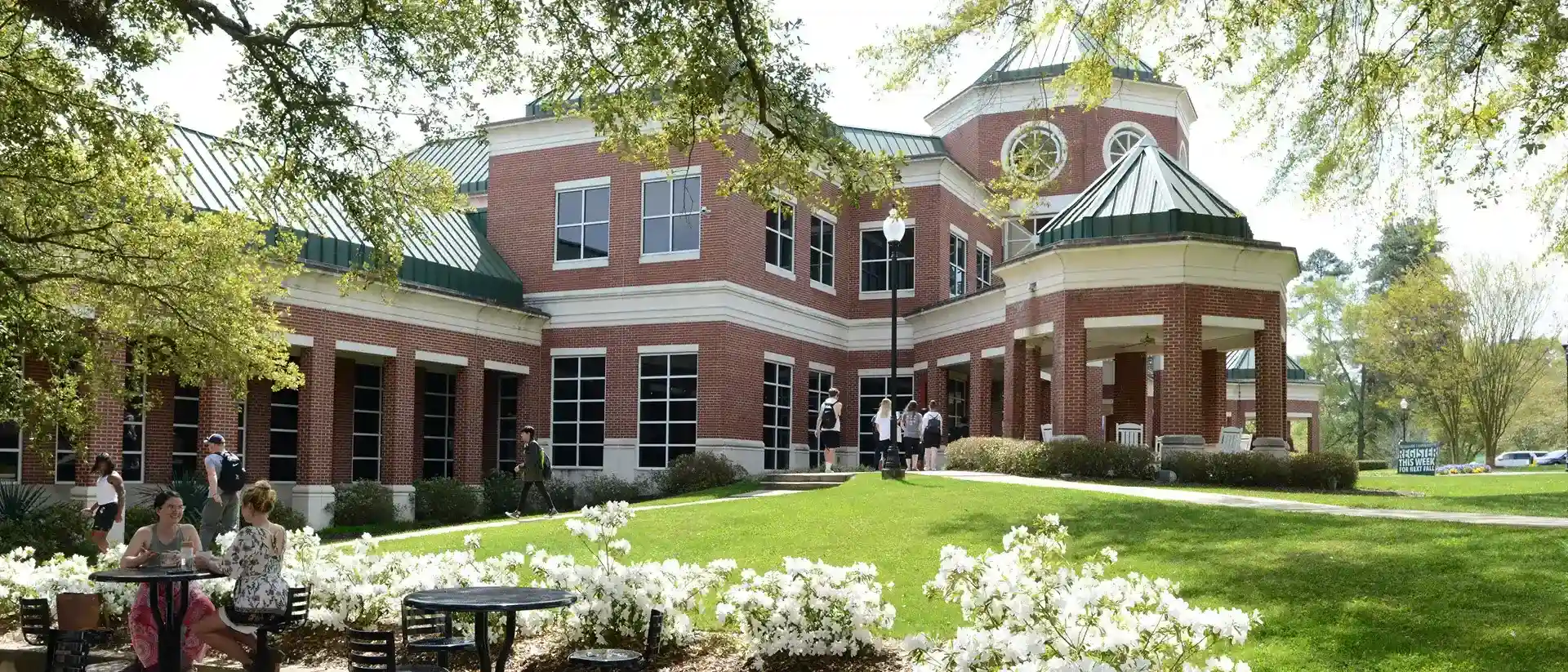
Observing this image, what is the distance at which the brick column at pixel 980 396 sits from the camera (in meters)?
29.7

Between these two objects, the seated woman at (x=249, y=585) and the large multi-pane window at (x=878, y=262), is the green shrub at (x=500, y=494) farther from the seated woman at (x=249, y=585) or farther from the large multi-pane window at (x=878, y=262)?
the seated woman at (x=249, y=585)

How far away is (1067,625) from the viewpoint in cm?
558

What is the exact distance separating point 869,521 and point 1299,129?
7.98 metres

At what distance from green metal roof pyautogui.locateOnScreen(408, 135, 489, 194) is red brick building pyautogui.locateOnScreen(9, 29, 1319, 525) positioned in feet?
0.34

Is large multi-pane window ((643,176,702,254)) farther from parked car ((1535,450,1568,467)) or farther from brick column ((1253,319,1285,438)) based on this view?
parked car ((1535,450,1568,467))

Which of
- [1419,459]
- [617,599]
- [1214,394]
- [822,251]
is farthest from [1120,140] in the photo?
[617,599]

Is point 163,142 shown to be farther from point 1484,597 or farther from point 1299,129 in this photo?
point 1299,129

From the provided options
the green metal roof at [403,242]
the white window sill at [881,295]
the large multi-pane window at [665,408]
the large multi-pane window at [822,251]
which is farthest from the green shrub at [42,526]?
the white window sill at [881,295]

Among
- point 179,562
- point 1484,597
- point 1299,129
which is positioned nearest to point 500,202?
point 1299,129

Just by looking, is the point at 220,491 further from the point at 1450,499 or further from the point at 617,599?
the point at 1450,499

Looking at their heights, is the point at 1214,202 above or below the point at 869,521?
above

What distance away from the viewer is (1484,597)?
31.5ft

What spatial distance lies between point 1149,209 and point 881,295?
10069 mm

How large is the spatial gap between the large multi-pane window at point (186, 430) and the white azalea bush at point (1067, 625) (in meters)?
20.1
